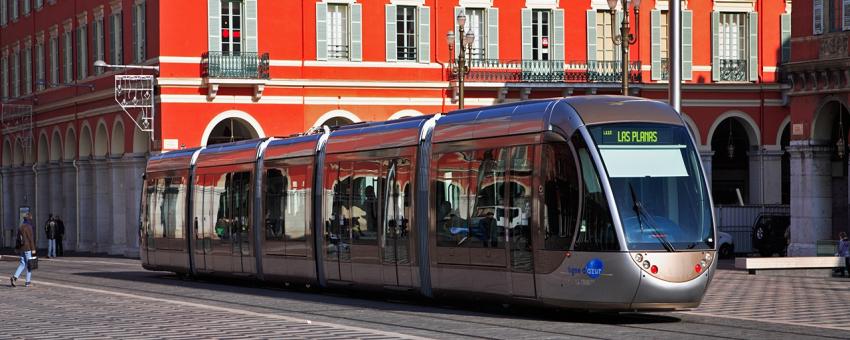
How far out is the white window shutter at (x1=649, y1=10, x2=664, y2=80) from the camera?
5662 cm

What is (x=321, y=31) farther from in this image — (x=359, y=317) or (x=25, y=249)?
(x=359, y=317)

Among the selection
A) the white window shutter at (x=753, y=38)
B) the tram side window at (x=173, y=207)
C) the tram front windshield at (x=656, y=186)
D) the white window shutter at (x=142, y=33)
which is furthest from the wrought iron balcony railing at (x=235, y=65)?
the tram front windshield at (x=656, y=186)

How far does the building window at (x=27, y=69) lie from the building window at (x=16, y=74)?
3.47 feet

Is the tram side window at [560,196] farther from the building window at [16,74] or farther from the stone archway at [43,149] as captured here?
the building window at [16,74]

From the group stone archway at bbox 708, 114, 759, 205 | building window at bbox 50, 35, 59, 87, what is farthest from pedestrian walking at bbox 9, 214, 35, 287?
building window at bbox 50, 35, 59, 87

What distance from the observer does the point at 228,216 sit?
31.7m

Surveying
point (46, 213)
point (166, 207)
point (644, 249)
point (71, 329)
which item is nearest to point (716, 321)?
point (644, 249)

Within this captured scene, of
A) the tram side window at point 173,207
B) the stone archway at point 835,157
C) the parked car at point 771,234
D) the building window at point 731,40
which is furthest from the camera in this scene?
the building window at point 731,40

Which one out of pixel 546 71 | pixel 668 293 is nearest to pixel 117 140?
pixel 546 71

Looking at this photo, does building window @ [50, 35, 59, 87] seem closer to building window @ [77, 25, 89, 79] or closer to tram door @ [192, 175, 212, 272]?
building window @ [77, 25, 89, 79]

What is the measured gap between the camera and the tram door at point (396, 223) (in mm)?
24359

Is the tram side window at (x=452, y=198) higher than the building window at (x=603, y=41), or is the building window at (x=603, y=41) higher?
the building window at (x=603, y=41)

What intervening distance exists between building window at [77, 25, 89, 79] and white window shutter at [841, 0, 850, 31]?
3143 centimetres

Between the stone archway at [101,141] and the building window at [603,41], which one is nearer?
the building window at [603,41]
